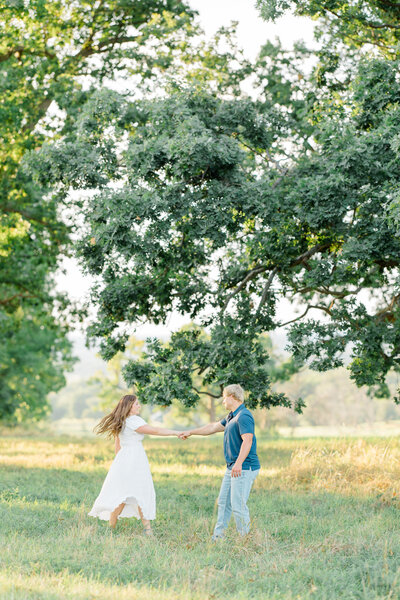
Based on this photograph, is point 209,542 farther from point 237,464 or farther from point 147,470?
point 147,470

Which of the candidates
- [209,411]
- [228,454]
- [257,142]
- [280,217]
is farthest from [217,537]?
[209,411]

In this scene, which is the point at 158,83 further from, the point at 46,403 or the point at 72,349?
the point at 46,403

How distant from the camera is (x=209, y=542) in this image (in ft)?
25.7

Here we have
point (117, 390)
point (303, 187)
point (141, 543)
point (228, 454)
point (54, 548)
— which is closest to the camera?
point (54, 548)

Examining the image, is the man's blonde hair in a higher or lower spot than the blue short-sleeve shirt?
higher

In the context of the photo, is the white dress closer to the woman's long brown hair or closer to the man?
the woman's long brown hair

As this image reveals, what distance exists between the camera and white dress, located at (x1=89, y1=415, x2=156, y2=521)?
8.48 metres

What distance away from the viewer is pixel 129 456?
8.62m

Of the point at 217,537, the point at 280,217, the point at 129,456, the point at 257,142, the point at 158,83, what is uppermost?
the point at 158,83

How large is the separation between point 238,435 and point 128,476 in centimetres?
151

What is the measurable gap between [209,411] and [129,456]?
49.7m

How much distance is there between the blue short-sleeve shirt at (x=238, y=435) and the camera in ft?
26.5

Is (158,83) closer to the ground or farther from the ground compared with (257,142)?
farther from the ground

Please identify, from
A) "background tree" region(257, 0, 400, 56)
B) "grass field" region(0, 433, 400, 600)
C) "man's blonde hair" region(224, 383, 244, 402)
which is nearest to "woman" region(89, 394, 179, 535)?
"grass field" region(0, 433, 400, 600)
